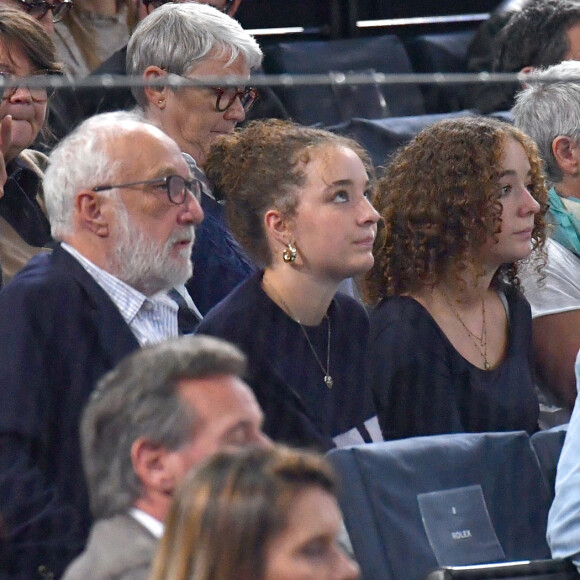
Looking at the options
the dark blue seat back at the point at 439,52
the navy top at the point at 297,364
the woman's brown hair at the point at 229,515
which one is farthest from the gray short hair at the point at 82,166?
the dark blue seat back at the point at 439,52

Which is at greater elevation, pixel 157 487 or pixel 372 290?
pixel 157 487

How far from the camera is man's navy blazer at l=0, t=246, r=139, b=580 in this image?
1.64m

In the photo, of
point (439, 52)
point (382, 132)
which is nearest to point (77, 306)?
point (382, 132)

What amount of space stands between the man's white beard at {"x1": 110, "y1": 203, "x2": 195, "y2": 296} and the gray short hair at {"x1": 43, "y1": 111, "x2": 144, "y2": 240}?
66 mm

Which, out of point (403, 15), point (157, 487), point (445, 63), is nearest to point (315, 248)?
point (157, 487)

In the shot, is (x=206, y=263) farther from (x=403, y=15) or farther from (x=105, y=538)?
(x=403, y=15)

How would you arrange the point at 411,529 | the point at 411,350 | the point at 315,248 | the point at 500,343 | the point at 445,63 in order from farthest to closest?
the point at 445,63 < the point at 500,343 < the point at 411,350 < the point at 315,248 < the point at 411,529

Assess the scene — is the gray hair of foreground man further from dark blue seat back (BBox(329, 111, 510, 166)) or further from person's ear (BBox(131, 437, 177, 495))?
dark blue seat back (BBox(329, 111, 510, 166))

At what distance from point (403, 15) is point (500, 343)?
2366 mm

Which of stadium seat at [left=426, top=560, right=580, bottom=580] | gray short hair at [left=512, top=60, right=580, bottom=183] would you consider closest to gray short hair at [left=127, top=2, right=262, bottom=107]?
gray short hair at [left=512, top=60, right=580, bottom=183]

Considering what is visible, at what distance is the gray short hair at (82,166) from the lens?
1.92 meters

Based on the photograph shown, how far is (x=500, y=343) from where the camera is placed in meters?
2.43

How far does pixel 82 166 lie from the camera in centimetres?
193

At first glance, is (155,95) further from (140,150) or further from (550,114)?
(550,114)
